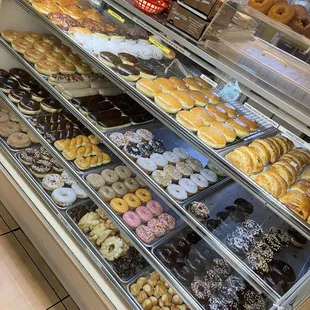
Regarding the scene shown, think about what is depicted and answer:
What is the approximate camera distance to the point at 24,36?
2932 mm

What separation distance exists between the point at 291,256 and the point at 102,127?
53.2 inches

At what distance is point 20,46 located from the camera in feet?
9.06

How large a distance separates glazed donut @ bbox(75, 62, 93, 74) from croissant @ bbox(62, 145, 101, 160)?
66cm

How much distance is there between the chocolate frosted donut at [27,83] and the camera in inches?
115

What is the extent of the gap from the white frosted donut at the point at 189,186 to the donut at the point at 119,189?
0.43m

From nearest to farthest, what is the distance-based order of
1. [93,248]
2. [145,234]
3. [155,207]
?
[145,234]
[93,248]
[155,207]

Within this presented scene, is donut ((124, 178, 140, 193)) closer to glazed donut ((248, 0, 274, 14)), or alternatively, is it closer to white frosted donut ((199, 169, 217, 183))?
white frosted donut ((199, 169, 217, 183))

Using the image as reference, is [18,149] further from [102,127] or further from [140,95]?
[140,95]

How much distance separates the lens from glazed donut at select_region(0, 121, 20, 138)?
2818 millimetres

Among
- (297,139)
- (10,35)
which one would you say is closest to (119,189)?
(297,139)

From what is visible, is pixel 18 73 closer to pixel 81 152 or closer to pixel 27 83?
pixel 27 83

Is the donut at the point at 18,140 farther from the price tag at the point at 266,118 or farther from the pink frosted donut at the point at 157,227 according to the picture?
the price tag at the point at 266,118

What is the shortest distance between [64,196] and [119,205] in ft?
1.46

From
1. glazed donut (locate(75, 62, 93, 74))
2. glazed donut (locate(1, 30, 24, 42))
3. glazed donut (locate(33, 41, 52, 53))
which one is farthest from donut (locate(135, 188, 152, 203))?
glazed donut (locate(1, 30, 24, 42))
